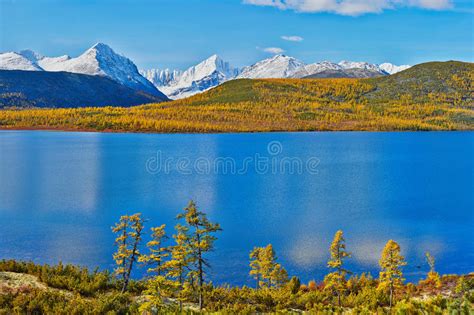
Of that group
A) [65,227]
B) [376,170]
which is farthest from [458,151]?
[65,227]

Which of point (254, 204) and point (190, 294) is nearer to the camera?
point (190, 294)

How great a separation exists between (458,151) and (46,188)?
102m

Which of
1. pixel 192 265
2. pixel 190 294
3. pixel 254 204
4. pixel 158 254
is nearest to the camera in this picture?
pixel 190 294

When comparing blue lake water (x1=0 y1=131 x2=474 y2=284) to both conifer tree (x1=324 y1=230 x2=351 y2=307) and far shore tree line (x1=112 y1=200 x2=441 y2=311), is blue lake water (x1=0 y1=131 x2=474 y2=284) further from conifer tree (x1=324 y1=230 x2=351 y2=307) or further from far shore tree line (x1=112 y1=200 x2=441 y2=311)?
conifer tree (x1=324 y1=230 x2=351 y2=307)

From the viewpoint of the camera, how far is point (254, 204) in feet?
172

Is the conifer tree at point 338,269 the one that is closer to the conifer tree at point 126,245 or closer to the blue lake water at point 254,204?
the blue lake water at point 254,204

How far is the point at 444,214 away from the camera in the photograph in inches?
1897

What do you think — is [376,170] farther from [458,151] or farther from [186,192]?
[458,151]

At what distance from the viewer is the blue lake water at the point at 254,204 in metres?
34.0

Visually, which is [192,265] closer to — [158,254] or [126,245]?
[158,254]

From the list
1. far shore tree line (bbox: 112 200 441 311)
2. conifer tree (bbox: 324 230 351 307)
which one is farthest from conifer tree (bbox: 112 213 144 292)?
conifer tree (bbox: 324 230 351 307)

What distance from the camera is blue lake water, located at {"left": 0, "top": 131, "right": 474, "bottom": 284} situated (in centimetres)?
3403

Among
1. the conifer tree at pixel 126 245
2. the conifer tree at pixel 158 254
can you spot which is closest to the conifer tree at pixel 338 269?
the conifer tree at pixel 158 254

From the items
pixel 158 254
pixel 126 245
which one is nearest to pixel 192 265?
pixel 158 254
